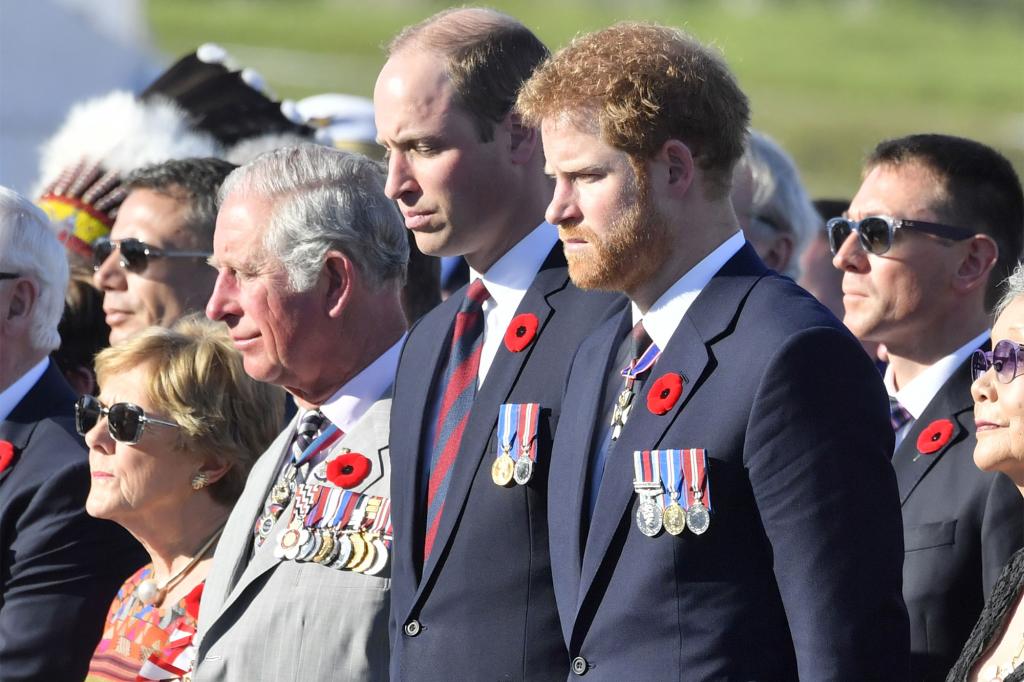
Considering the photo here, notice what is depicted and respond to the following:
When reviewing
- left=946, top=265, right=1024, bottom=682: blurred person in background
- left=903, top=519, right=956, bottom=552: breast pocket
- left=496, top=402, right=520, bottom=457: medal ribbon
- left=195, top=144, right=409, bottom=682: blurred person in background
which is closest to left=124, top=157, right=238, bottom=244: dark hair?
left=195, top=144, right=409, bottom=682: blurred person in background

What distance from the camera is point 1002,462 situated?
11.5 feet

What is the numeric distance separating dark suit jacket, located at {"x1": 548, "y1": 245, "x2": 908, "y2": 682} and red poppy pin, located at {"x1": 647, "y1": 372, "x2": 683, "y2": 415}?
0.02 meters

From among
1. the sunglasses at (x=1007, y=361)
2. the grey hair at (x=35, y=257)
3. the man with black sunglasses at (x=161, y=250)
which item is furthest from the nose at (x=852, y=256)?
the grey hair at (x=35, y=257)

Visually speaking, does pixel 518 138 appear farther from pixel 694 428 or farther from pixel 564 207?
pixel 694 428

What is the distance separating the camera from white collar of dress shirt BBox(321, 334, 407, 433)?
421cm

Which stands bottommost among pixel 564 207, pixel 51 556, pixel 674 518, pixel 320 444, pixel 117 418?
pixel 674 518

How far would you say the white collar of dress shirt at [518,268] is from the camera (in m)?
3.87

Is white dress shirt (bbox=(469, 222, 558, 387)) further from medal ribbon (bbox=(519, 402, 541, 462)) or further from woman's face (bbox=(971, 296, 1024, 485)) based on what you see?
woman's face (bbox=(971, 296, 1024, 485))

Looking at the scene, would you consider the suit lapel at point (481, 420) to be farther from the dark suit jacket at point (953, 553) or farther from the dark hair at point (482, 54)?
the dark suit jacket at point (953, 553)

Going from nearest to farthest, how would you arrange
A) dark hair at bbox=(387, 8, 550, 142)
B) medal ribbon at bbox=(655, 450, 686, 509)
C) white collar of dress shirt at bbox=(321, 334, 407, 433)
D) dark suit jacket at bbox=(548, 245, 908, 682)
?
dark suit jacket at bbox=(548, 245, 908, 682)
medal ribbon at bbox=(655, 450, 686, 509)
dark hair at bbox=(387, 8, 550, 142)
white collar of dress shirt at bbox=(321, 334, 407, 433)

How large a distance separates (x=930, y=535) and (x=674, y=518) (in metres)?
1.07

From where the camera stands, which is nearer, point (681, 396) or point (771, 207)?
point (681, 396)

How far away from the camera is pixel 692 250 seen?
3.35 meters

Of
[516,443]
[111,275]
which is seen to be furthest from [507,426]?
[111,275]
